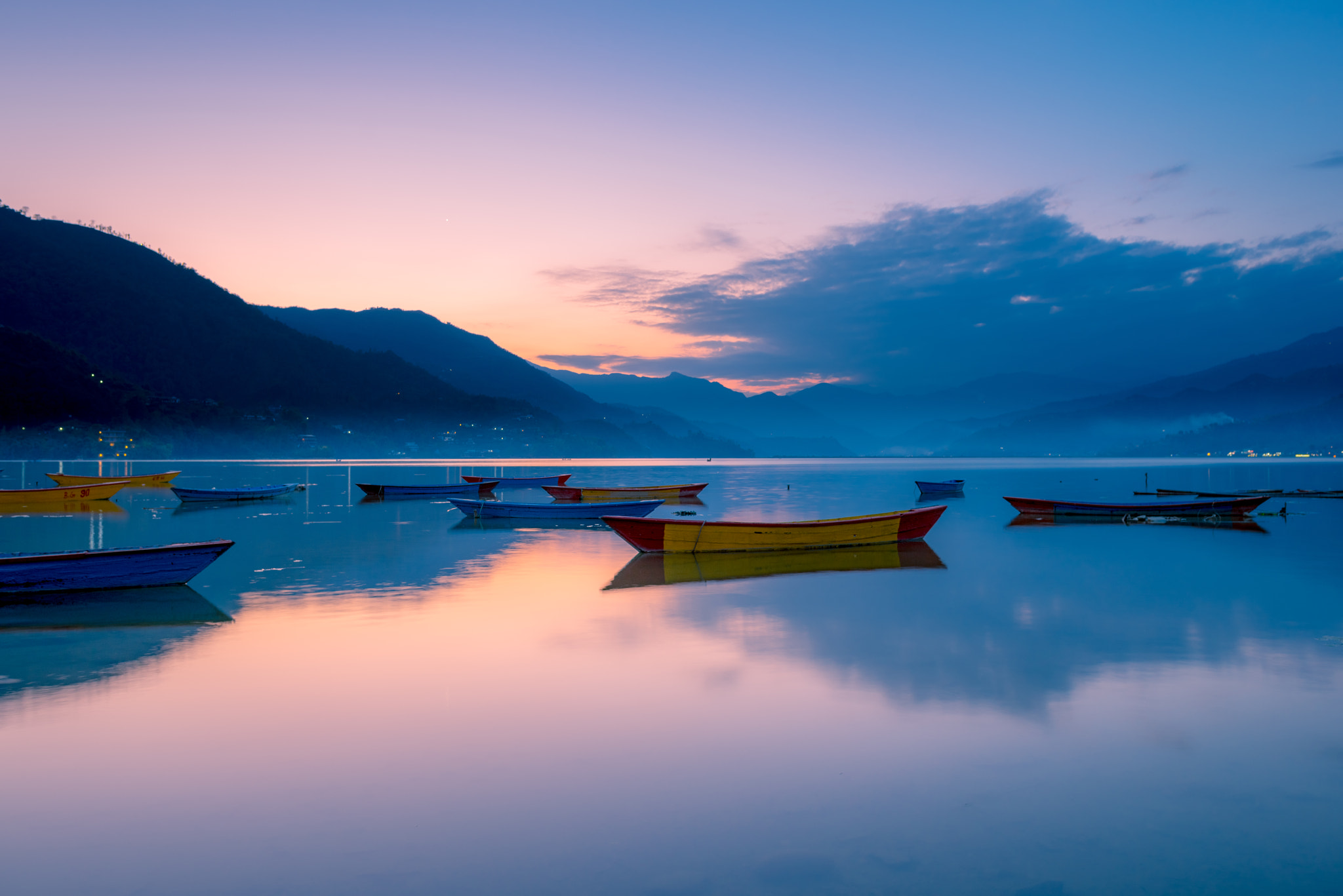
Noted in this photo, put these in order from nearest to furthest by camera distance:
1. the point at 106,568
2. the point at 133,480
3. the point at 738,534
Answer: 1. the point at 106,568
2. the point at 738,534
3. the point at 133,480

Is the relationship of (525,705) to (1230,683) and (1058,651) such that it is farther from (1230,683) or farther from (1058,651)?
(1230,683)

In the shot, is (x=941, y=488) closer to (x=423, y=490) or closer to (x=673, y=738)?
(x=423, y=490)

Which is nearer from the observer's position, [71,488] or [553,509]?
[553,509]

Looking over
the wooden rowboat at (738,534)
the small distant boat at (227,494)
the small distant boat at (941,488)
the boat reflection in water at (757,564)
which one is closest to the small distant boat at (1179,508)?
the boat reflection in water at (757,564)

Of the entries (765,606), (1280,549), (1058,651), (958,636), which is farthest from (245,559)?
(1280,549)

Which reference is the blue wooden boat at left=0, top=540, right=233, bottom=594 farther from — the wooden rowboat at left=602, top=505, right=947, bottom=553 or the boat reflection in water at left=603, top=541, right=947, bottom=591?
the wooden rowboat at left=602, top=505, right=947, bottom=553

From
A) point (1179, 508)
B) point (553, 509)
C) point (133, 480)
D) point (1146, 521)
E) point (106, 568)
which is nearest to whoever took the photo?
point (106, 568)

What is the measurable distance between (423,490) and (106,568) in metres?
37.4

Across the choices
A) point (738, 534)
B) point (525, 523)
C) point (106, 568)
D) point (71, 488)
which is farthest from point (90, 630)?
point (71, 488)

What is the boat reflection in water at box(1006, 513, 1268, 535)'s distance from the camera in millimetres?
38188

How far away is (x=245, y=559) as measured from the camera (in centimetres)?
2434

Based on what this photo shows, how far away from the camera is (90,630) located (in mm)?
14242

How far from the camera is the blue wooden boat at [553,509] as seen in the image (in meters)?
36.7

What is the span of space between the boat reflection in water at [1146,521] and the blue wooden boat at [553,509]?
17.9m
